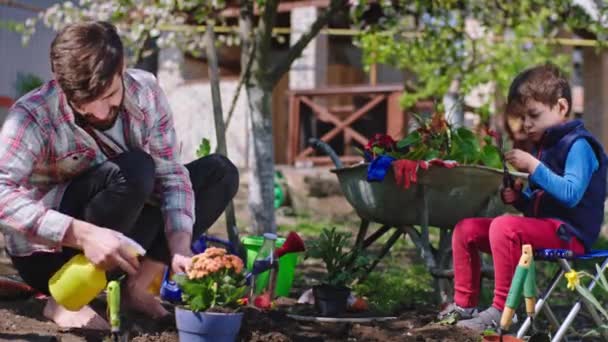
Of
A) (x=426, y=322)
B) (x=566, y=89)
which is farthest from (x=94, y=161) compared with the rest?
(x=566, y=89)

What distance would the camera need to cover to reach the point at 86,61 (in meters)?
2.41

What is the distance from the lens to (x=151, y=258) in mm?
3004

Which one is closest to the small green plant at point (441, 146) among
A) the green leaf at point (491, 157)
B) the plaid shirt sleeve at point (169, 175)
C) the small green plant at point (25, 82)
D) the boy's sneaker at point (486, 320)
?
the green leaf at point (491, 157)

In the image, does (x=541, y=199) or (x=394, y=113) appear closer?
(x=541, y=199)

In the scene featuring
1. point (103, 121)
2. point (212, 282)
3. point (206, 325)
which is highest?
point (103, 121)

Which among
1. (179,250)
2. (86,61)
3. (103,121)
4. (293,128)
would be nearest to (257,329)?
(179,250)

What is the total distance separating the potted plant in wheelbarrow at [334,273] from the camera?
11.1 feet

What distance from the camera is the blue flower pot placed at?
237 cm

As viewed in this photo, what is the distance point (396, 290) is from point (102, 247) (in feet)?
6.64

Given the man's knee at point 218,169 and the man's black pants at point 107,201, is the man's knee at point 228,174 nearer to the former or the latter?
the man's knee at point 218,169

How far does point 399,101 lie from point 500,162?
6.31 meters

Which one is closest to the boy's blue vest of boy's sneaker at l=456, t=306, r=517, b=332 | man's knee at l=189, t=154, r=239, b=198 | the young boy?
the young boy

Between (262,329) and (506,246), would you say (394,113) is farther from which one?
(262,329)

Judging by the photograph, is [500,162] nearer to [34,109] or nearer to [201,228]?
[201,228]
